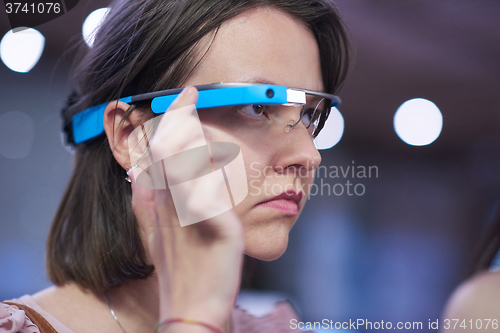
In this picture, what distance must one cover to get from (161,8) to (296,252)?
2.44 feet

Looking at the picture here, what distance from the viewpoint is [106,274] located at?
566 mm

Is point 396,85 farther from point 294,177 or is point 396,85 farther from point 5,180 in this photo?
point 5,180

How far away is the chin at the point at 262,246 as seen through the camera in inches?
20.0

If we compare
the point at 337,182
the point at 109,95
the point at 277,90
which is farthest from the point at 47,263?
the point at 337,182

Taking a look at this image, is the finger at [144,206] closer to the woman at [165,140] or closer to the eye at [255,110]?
the woman at [165,140]

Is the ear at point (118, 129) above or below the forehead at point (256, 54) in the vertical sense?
below

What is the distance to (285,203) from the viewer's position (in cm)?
54

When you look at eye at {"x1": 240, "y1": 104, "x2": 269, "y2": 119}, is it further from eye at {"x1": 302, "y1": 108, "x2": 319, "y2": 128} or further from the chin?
the chin

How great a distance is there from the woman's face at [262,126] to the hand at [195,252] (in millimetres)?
113

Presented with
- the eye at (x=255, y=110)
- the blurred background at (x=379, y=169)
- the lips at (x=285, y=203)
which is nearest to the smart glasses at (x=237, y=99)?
the eye at (x=255, y=110)

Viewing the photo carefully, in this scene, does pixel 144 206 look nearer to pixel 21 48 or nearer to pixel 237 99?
pixel 237 99

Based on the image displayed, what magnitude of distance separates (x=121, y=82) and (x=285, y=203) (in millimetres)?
367

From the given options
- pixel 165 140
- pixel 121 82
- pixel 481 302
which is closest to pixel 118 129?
pixel 121 82

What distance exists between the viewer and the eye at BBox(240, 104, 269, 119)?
0.51 meters
